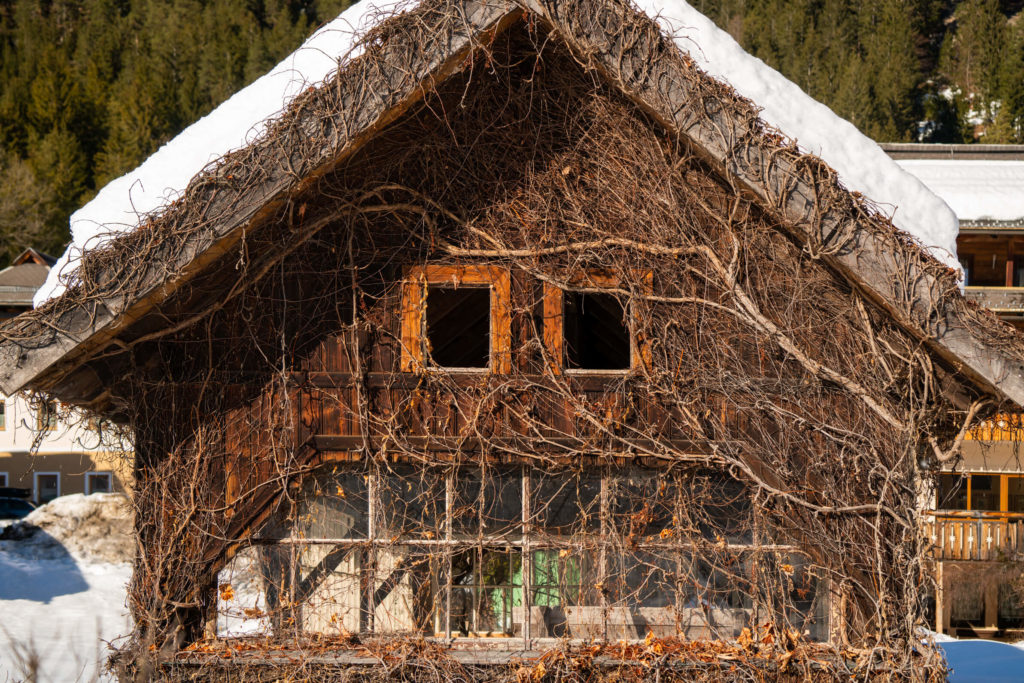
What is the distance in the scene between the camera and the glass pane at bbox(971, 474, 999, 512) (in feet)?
79.3

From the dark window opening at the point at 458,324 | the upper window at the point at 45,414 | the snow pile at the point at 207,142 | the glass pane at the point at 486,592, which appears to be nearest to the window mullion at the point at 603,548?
the glass pane at the point at 486,592

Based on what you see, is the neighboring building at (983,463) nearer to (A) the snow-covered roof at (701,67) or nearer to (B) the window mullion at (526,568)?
(A) the snow-covered roof at (701,67)

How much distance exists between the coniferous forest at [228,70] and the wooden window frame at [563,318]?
44.8 meters

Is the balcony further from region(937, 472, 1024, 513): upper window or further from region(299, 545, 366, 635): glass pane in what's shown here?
region(299, 545, 366, 635): glass pane

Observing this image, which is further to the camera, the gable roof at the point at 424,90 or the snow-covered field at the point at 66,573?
the snow-covered field at the point at 66,573

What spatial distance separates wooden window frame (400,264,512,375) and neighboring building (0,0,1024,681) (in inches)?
0.7

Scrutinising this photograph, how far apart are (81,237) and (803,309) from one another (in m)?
5.16

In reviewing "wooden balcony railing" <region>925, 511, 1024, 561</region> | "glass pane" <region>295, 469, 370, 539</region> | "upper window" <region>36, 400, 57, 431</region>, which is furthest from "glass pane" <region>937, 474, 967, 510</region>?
"upper window" <region>36, 400, 57, 431</region>

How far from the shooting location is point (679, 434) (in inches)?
285

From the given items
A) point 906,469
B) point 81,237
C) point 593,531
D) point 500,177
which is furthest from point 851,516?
point 81,237

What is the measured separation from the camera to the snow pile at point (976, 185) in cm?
2317

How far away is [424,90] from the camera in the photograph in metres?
6.72

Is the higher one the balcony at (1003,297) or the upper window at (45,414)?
the balcony at (1003,297)

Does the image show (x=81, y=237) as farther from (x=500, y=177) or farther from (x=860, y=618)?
(x=860, y=618)
